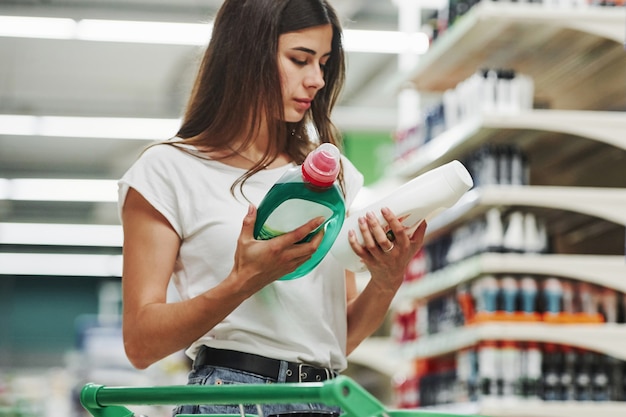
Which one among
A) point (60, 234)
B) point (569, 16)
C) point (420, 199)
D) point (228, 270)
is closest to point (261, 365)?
point (228, 270)

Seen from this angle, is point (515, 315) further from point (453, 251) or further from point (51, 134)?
point (51, 134)

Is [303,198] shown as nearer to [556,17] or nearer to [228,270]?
[228,270]

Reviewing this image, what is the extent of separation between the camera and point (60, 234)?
17.6 meters

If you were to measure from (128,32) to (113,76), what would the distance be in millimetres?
2629

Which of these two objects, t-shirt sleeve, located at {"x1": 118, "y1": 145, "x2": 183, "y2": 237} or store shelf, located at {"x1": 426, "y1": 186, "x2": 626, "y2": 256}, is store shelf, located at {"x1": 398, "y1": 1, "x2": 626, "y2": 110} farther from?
t-shirt sleeve, located at {"x1": 118, "y1": 145, "x2": 183, "y2": 237}

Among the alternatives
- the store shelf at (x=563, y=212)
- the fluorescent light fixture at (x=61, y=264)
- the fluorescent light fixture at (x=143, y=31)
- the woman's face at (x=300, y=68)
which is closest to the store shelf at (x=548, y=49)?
the store shelf at (x=563, y=212)

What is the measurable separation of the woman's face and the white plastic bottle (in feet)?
0.75

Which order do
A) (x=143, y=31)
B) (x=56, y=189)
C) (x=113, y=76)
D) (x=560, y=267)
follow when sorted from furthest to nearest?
1. (x=56, y=189)
2. (x=113, y=76)
3. (x=143, y=31)
4. (x=560, y=267)

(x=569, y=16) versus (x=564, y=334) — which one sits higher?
(x=569, y=16)

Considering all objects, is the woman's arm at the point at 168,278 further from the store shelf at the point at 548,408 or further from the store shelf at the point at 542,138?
the store shelf at the point at 542,138

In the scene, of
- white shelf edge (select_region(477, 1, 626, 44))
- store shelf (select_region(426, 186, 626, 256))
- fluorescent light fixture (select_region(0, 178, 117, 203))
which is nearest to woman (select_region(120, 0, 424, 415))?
store shelf (select_region(426, 186, 626, 256))

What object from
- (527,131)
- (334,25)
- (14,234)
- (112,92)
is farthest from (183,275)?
(14,234)

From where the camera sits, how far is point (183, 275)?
1863 mm

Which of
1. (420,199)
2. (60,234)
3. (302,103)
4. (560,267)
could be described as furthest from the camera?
(60,234)
